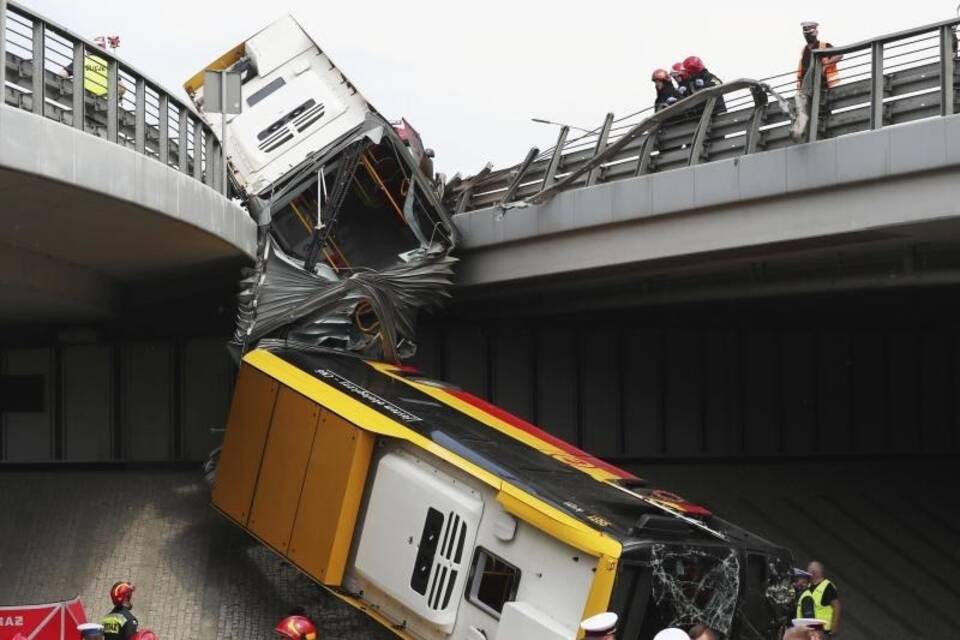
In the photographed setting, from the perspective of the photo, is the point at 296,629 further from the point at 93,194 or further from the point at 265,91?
the point at 265,91

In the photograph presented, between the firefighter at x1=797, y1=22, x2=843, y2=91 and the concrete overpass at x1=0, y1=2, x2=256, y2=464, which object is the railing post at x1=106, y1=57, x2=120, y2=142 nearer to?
the concrete overpass at x1=0, y1=2, x2=256, y2=464

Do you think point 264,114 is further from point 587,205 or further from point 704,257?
point 704,257

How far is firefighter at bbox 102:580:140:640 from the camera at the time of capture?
1248cm

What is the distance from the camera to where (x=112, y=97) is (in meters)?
14.1

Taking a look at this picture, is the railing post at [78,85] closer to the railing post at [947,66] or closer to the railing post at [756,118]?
the railing post at [756,118]

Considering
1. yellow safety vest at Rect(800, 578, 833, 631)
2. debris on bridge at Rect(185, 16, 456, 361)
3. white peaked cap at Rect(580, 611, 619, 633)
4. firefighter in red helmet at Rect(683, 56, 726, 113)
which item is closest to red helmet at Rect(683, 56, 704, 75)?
firefighter in red helmet at Rect(683, 56, 726, 113)

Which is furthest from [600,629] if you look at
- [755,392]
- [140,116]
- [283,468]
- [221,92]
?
[755,392]

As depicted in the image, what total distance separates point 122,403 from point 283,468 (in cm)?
794

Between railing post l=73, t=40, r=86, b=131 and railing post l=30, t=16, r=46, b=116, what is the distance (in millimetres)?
524

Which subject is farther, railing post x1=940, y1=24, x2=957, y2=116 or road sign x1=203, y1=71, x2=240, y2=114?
road sign x1=203, y1=71, x2=240, y2=114

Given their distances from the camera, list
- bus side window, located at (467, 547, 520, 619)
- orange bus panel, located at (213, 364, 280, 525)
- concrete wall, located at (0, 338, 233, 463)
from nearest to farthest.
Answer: bus side window, located at (467, 547, 520, 619), orange bus panel, located at (213, 364, 280, 525), concrete wall, located at (0, 338, 233, 463)

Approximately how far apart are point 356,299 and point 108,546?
4.39 meters

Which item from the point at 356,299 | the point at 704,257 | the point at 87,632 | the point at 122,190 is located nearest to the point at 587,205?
the point at 704,257

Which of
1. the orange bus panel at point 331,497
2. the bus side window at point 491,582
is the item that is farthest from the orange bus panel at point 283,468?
the bus side window at point 491,582
